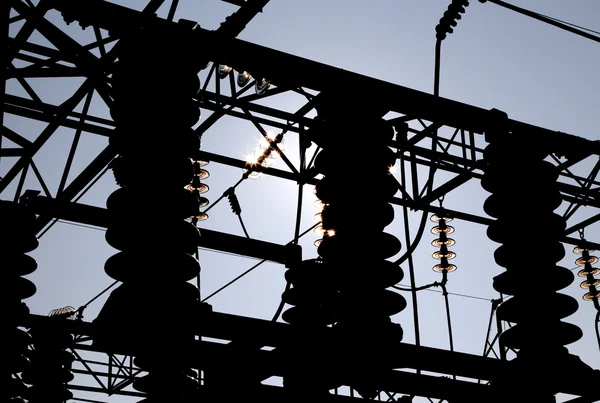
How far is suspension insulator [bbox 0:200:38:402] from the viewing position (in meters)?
8.07

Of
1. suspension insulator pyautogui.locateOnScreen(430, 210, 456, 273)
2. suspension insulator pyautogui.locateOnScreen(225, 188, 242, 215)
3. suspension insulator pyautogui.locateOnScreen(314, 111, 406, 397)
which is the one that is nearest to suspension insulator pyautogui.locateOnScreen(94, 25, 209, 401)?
suspension insulator pyautogui.locateOnScreen(314, 111, 406, 397)

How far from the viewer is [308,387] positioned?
3.63 m

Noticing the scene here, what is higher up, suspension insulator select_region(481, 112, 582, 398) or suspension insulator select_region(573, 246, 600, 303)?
suspension insulator select_region(573, 246, 600, 303)

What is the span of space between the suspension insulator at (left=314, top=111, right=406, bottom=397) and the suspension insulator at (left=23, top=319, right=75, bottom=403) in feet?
33.5

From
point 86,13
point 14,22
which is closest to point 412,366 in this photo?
point 86,13

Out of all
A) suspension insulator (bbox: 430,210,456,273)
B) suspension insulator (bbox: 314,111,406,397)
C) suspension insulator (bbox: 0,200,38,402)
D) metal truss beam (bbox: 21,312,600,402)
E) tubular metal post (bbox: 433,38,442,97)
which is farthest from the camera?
suspension insulator (bbox: 430,210,456,273)

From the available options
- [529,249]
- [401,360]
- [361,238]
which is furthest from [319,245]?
[529,249]

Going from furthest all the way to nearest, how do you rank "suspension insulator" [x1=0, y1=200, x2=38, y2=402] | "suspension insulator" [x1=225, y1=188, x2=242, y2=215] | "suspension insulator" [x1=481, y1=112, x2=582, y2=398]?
"suspension insulator" [x1=225, y1=188, x2=242, y2=215], "suspension insulator" [x1=0, y1=200, x2=38, y2=402], "suspension insulator" [x1=481, y1=112, x2=582, y2=398]

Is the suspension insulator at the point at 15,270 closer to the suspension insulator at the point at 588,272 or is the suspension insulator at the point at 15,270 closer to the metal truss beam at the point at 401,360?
the metal truss beam at the point at 401,360

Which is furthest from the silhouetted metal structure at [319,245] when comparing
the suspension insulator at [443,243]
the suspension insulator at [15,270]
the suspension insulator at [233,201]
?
the suspension insulator at [443,243]

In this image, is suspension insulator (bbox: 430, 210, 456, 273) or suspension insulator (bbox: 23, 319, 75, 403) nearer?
suspension insulator (bbox: 23, 319, 75, 403)

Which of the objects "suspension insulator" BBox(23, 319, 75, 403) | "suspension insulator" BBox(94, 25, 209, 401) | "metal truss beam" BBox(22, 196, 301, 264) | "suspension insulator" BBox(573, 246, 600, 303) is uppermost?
"suspension insulator" BBox(573, 246, 600, 303)

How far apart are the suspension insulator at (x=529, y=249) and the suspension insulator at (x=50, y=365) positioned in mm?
10117

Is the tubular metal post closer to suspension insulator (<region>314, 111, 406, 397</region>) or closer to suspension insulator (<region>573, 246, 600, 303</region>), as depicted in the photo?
suspension insulator (<region>314, 111, 406, 397</region>)
